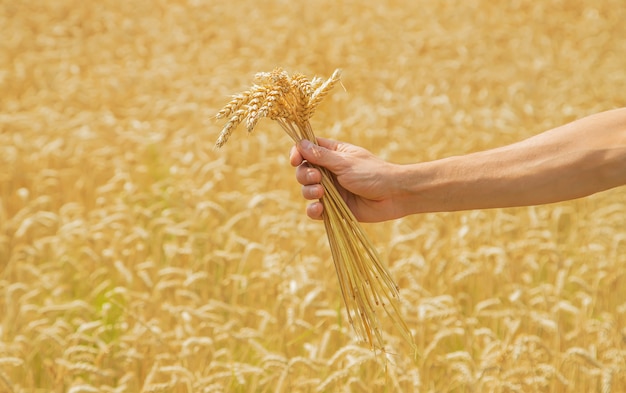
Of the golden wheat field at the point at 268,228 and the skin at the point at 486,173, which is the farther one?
the golden wheat field at the point at 268,228

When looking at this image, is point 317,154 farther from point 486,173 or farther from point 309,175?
point 486,173

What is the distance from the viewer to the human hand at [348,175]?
2.55 meters

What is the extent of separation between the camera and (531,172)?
2605 mm

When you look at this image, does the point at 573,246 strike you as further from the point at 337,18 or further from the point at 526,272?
the point at 337,18

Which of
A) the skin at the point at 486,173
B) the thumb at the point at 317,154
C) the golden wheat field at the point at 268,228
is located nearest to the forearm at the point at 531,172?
the skin at the point at 486,173

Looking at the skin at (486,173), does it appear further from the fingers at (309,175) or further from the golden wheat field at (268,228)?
the golden wheat field at (268,228)

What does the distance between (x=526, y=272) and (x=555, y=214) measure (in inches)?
28.1

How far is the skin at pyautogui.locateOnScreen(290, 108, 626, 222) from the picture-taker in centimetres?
253

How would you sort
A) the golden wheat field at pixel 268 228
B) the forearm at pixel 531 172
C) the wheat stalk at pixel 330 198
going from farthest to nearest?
the golden wheat field at pixel 268 228
the forearm at pixel 531 172
the wheat stalk at pixel 330 198

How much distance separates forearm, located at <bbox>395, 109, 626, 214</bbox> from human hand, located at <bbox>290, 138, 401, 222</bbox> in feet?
0.16

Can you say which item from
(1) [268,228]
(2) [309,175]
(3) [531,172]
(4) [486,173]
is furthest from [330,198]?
(1) [268,228]

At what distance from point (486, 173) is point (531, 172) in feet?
0.41

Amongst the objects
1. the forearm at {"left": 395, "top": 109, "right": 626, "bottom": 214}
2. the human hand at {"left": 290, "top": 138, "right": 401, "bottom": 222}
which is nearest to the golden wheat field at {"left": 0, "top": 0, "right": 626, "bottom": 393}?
the human hand at {"left": 290, "top": 138, "right": 401, "bottom": 222}

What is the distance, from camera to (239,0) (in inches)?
461
